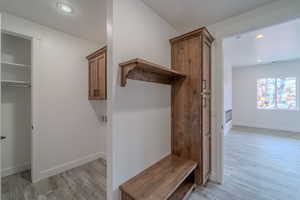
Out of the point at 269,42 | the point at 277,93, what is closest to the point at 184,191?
the point at 269,42

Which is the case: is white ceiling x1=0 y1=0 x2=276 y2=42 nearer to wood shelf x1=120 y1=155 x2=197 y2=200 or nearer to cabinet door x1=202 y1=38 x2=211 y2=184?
cabinet door x1=202 y1=38 x2=211 y2=184

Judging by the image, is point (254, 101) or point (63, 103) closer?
point (63, 103)

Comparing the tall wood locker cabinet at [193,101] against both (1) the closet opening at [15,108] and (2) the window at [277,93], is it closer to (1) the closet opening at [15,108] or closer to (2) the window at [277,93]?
(1) the closet opening at [15,108]

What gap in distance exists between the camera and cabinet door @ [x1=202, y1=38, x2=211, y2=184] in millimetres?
1953

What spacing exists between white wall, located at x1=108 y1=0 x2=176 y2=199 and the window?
6049 millimetres

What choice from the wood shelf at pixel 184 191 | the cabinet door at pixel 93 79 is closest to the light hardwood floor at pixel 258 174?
the wood shelf at pixel 184 191

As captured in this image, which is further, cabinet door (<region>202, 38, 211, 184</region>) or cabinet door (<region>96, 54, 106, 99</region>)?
cabinet door (<region>96, 54, 106, 99</region>)

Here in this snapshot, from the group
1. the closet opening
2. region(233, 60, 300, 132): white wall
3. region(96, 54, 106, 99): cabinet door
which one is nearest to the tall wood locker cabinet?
region(96, 54, 106, 99): cabinet door

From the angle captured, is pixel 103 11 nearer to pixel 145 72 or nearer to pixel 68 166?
pixel 145 72

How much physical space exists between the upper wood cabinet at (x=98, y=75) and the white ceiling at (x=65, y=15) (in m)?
0.45

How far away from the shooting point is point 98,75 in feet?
8.38

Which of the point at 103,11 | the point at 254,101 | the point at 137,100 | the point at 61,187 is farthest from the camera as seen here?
the point at 254,101

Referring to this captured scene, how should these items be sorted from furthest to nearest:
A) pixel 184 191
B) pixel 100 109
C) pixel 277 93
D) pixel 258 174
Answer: pixel 277 93
pixel 100 109
pixel 258 174
pixel 184 191

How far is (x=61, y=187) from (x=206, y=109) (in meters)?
2.57
